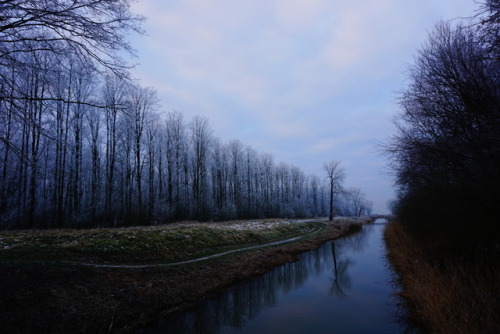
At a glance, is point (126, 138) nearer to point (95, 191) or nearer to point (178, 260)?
point (95, 191)

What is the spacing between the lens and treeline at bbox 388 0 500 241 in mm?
6527

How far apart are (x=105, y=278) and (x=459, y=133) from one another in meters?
12.2

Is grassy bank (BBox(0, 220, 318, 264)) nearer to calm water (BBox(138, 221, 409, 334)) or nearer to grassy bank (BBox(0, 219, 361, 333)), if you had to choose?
grassy bank (BBox(0, 219, 361, 333))

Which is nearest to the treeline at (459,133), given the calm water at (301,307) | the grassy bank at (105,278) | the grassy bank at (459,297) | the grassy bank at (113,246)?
the grassy bank at (459,297)

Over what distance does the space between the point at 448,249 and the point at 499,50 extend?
8680 mm

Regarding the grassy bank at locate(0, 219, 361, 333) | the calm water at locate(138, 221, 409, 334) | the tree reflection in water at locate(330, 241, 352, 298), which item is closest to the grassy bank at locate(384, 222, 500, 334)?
the calm water at locate(138, 221, 409, 334)

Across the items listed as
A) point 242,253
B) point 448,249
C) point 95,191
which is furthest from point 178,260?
point 95,191

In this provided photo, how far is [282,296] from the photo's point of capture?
11.4 metres

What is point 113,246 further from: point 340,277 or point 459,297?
point 459,297

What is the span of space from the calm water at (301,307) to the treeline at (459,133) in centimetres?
405

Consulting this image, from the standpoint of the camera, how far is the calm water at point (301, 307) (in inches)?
324

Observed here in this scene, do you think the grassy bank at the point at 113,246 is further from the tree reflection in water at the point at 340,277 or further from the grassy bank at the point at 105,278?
the tree reflection in water at the point at 340,277

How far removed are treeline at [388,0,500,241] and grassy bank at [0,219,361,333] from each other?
30.6ft

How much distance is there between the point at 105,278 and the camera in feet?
31.5
